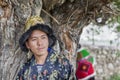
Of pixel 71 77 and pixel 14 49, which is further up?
pixel 14 49

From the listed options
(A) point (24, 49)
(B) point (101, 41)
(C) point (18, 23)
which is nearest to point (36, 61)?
(A) point (24, 49)

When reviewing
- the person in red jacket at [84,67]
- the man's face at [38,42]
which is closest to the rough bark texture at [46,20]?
the person in red jacket at [84,67]

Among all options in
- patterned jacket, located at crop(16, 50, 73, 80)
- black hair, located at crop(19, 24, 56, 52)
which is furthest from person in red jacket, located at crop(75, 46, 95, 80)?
black hair, located at crop(19, 24, 56, 52)

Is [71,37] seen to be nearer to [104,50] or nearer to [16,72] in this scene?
[16,72]

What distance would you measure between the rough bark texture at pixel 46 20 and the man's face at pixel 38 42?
300 millimetres

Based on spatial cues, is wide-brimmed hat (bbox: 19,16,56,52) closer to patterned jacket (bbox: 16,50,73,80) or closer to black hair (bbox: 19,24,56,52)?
black hair (bbox: 19,24,56,52)

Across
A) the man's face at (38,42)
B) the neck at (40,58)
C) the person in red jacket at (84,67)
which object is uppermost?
the man's face at (38,42)

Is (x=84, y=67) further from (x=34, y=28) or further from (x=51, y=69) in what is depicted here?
Answer: (x=34, y=28)

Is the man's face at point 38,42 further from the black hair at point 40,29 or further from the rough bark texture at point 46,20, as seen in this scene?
the rough bark texture at point 46,20

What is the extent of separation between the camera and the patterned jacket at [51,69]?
319cm

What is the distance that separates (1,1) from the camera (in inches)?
131

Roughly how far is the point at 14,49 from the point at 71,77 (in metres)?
0.57

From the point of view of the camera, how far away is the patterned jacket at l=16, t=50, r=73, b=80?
3.19 metres

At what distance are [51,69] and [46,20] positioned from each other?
22.9 inches
